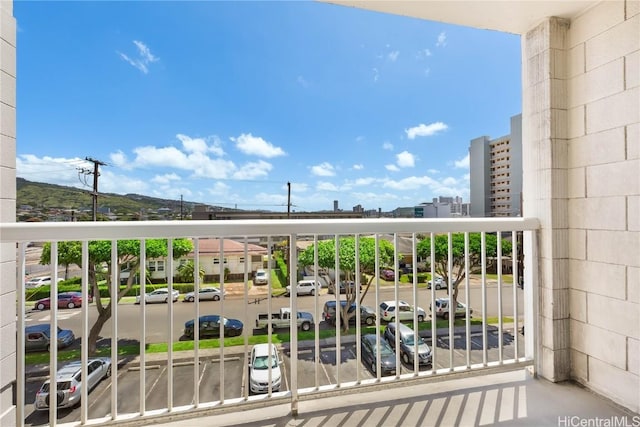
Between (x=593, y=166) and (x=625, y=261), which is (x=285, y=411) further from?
(x=593, y=166)

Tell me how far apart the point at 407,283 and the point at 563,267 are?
0.89 meters

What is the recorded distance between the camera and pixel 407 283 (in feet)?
4.81

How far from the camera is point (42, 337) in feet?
3.91

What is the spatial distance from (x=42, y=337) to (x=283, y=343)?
1.05 meters

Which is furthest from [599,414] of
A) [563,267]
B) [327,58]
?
[327,58]

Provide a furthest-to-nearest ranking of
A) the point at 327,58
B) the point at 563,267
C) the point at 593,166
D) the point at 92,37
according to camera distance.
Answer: the point at 327,58, the point at 92,37, the point at 563,267, the point at 593,166

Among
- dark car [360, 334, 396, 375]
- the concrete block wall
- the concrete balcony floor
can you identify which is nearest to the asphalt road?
dark car [360, 334, 396, 375]

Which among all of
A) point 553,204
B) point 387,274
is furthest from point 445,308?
point 553,204

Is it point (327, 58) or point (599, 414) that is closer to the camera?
point (599, 414)

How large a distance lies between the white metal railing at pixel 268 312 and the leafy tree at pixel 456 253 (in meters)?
0.07

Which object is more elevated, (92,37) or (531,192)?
(92,37)

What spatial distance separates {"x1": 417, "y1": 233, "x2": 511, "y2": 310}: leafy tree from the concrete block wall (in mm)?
372

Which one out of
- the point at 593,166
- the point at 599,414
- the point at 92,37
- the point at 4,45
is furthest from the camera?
the point at 92,37

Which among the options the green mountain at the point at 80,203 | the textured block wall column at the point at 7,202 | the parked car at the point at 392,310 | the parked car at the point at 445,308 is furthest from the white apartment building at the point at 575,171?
the parked car at the point at 392,310
